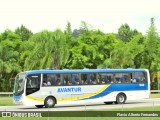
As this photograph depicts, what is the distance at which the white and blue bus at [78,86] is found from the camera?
33938 mm

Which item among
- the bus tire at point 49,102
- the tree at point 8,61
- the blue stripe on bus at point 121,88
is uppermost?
the tree at point 8,61

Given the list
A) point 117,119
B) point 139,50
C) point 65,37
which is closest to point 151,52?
point 139,50

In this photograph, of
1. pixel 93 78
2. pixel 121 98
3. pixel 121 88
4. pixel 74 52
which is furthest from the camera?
pixel 74 52

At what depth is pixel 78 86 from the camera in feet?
116

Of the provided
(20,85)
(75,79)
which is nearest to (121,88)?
(75,79)

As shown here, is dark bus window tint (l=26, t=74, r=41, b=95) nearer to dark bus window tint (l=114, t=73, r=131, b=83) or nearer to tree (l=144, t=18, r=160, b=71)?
dark bus window tint (l=114, t=73, r=131, b=83)

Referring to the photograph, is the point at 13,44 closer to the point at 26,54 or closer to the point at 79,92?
the point at 26,54

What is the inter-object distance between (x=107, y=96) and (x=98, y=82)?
4.65 ft

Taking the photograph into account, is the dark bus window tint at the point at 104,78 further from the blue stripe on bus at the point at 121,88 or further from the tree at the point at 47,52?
the tree at the point at 47,52

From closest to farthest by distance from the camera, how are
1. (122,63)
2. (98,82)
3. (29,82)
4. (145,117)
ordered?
(145,117), (29,82), (98,82), (122,63)

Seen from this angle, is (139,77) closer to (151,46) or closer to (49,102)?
(49,102)

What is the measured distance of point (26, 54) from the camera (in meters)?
72.8

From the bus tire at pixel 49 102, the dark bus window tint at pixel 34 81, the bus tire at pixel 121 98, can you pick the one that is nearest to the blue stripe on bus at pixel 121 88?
the bus tire at pixel 121 98

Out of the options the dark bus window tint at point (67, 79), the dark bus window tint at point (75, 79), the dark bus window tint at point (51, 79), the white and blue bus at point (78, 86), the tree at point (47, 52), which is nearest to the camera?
the white and blue bus at point (78, 86)
